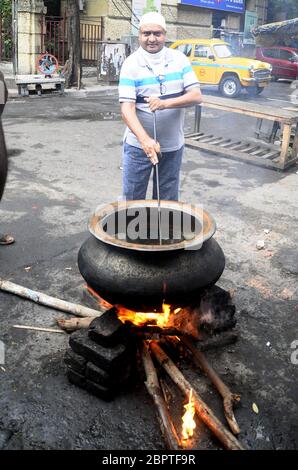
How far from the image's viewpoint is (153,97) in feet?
11.4

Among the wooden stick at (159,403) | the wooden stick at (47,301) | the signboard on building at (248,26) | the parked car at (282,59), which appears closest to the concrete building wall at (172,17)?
the signboard on building at (248,26)

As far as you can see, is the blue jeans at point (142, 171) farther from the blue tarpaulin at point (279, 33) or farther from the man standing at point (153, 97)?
the blue tarpaulin at point (279, 33)

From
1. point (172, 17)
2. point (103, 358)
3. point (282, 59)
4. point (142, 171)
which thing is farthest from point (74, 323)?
point (282, 59)

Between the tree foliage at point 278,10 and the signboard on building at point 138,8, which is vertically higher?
the tree foliage at point 278,10

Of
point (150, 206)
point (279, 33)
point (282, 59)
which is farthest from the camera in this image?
point (279, 33)

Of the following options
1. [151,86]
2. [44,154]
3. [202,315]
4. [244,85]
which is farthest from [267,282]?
[244,85]

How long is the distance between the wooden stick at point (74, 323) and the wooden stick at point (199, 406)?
522 millimetres

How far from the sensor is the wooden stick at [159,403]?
8.03ft

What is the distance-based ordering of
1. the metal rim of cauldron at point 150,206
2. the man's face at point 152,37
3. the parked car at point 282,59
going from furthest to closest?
the parked car at point 282,59 → the man's face at point 152,37 → the metal rim of cauldron at point 150,206

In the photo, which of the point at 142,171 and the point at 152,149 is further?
the point at 142,171

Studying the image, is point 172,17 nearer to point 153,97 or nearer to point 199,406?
point 153,97

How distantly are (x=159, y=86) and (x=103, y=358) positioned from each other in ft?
7.80

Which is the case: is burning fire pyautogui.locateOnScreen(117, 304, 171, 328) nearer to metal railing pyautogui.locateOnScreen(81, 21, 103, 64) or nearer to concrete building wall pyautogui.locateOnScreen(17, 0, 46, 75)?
concrete building wall pyautogui.locateOnScreen(17, 0, 46, 75)
